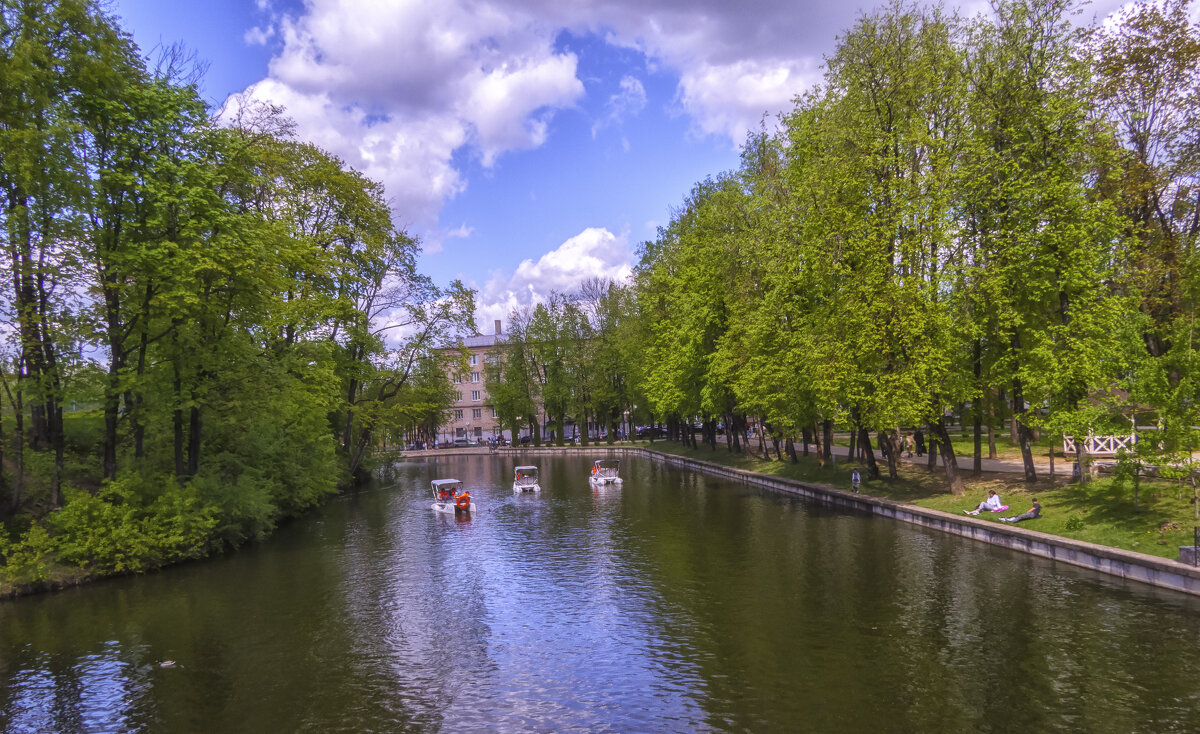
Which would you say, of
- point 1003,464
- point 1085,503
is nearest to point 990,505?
point 1085,503

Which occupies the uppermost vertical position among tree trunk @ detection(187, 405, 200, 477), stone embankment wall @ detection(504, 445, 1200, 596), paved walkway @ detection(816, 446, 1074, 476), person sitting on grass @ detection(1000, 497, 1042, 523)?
tree trunk @ detection(187, 405, 200, 477)

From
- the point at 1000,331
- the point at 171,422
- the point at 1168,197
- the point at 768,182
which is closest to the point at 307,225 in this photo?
the point at 171,422

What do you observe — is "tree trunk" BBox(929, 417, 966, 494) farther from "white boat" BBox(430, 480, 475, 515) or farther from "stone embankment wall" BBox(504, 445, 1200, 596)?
"white boat" BBox(430, 480, 475, 515)

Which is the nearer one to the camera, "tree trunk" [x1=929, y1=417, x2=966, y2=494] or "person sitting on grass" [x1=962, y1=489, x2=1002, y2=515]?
"person sitting on grass" [x1=962, y1=489, x2=1002, y2=515]

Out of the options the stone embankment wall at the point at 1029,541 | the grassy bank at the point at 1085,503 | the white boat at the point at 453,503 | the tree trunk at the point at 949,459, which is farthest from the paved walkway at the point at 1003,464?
the white boat at the point at 453,503

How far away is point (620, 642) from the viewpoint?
15969mm

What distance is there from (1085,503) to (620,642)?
61.0ft

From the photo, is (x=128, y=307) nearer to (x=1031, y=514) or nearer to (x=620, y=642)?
(x=620, y=642)

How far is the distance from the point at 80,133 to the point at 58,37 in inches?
120

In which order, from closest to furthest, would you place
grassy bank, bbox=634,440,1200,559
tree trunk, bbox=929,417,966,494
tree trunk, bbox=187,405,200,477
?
grassy bank, bbox=634,440,1200,559 < tree trunk, bbox=187,405,200,477 < tree trunk, bbox=929,417,966,494

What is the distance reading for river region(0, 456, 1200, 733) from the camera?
12172mm

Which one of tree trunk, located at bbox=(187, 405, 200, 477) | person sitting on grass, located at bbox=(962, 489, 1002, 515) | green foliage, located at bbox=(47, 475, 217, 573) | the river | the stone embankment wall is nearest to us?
the river

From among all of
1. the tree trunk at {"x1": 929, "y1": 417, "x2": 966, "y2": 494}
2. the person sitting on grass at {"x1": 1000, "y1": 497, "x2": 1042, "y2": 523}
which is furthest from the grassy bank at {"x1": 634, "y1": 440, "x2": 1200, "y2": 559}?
the tree trunk at {"x1": 929, "y1": 417, "x2": 966, "y2": 494}

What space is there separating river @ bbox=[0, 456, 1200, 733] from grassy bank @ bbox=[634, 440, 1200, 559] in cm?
190
